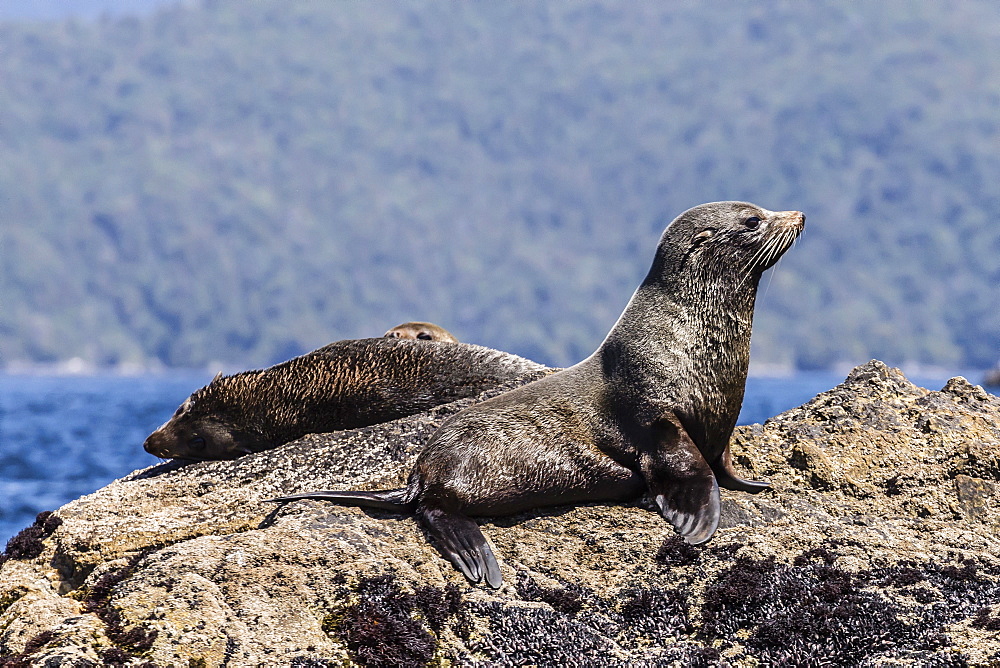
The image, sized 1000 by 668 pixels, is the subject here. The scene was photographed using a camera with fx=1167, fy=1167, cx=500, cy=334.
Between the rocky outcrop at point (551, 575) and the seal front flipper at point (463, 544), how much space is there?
9cm

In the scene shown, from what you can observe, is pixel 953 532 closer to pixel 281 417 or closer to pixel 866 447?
pixel 866 447

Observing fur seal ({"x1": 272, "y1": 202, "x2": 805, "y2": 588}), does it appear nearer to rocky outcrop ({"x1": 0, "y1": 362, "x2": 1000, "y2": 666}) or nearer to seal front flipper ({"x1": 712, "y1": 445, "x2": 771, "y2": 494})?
seal front flipper ({"x1": 712, "y1": 445, "x2": 771, "y2": 494})

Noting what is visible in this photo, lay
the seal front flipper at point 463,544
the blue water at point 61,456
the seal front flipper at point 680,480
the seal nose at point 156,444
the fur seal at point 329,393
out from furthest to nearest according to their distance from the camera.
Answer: the blue water at point 61,456, the seal nose at point 156,444, the fur seal at point 329,393, the seal front flipper at point 680,480, the seal front flipper at point 463,544

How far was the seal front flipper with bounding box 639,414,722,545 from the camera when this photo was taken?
8.06 m

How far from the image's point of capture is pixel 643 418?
846 cm

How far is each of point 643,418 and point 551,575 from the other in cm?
144

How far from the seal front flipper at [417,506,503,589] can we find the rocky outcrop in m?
0.09

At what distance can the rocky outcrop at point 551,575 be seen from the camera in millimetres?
6809

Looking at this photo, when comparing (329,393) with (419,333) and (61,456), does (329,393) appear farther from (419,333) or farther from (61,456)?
(61,456)

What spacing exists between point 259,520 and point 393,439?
5.06ft

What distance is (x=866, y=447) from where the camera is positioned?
9.30 metres

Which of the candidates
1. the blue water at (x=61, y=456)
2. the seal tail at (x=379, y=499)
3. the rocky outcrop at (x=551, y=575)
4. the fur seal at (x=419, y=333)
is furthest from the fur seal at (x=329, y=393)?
the blue water at (x=61, y=456)

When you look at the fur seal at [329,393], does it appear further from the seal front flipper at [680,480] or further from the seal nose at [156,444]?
the seal front flipper at [680,480]

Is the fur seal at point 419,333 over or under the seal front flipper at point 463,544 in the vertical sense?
over
